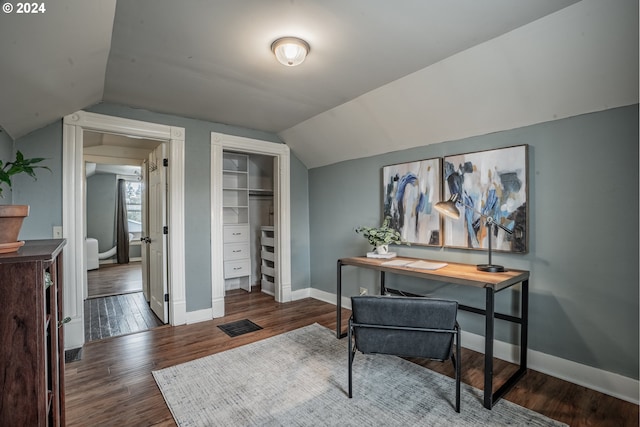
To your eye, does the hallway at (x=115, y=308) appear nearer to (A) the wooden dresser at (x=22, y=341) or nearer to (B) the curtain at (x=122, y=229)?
(B) the curtain at (x=122, y=229)

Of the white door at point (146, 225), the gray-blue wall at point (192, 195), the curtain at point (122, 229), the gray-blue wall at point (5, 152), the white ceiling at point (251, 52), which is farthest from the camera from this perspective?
Answer: the curtain at point (122, 229)

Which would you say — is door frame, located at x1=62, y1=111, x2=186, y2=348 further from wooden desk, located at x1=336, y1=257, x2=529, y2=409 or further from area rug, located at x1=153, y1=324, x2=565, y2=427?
wooden desk, located at x1=336, y1=257, x2=529, y2=409

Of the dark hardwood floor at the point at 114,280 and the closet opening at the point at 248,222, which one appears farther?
the dark hardwood floor at the point at 114,280

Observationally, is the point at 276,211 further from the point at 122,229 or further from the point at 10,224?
the point at 122,229

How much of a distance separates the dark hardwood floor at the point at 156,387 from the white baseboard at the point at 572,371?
53 mm

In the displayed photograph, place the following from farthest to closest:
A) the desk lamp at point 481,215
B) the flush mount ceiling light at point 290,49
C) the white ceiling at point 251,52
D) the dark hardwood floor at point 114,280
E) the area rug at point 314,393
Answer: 1. the dark hardwood floor at point 114,280
2. the desk lamp at point 481,215
3. the flush mount ceiling light at point 290,49
4. the area rug at point 314,393
5. the white ceiling at point 251,52

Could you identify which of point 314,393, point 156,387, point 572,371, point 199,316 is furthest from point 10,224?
point 572,371

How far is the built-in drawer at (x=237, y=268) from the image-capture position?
4691mm

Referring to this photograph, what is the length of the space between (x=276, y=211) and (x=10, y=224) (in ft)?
10.2

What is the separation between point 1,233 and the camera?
3.71 feet

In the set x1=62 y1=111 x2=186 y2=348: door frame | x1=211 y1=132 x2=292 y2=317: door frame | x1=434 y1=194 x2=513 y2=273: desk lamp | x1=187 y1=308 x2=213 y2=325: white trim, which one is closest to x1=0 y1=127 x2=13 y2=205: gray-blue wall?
x1=62 y1=111 x2=186 y2=348: door frame

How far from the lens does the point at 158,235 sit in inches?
140

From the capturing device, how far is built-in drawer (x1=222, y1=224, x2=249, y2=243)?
185 inches

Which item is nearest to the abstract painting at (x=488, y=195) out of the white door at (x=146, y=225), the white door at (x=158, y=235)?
the white door at (x=158, y=235)
